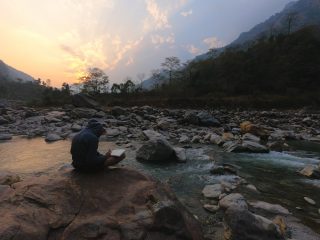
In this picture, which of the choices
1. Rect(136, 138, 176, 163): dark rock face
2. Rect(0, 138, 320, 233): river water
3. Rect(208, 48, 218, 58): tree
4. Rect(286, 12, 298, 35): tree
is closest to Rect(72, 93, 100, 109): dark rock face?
Rect(0, 138, 320, 233): river water

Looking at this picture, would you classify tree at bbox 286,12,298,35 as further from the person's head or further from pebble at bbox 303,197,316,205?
the person's head

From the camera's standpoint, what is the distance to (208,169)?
13539 millimetres

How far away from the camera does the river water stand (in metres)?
9.84

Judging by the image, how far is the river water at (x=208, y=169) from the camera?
9.84m

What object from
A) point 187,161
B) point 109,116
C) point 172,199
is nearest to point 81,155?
point 172,199

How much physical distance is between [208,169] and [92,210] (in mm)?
8301

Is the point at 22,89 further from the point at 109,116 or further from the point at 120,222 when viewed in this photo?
the point at 120,222

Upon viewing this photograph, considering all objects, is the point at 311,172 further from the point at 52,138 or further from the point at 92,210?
the point at 52,138

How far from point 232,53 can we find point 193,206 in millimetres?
69277

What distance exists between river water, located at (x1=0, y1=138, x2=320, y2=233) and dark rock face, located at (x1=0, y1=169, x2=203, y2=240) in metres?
2.36

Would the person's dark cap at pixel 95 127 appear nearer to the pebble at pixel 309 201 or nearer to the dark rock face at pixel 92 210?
the dark rock face at pixel 92 210

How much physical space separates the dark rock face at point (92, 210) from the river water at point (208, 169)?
92.8 inches

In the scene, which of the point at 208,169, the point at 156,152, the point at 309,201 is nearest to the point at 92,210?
the point at 309,201

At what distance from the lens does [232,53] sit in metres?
74.6
